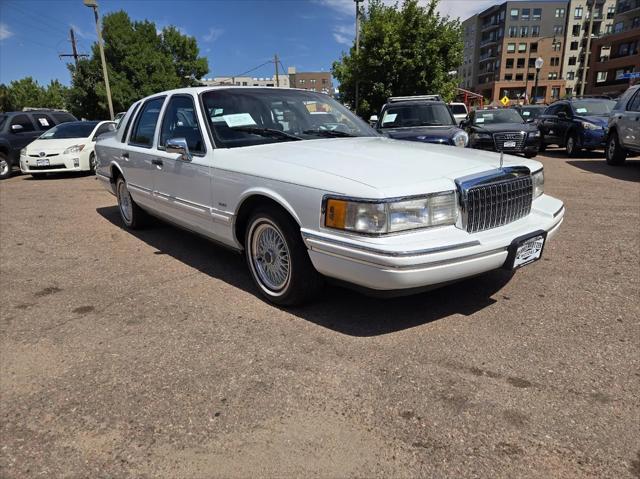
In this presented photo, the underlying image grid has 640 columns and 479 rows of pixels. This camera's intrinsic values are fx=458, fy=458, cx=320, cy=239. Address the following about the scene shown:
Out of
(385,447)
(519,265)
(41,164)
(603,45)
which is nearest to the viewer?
(385,447)

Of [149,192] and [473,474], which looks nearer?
[473,474]

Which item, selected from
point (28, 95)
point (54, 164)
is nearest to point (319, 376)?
point (54, 164)

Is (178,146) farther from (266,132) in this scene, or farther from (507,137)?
(507,137)

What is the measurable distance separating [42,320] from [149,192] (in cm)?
189

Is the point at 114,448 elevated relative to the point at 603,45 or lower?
lower

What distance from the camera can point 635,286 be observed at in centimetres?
381

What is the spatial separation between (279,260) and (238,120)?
136cm

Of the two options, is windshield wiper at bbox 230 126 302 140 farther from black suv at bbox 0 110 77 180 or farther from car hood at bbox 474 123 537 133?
black suv at bbox 0 110 77 180

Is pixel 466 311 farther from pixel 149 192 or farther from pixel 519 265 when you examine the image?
pixel 149 192

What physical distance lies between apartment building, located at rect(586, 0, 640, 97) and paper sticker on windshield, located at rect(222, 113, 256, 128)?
5880 cm

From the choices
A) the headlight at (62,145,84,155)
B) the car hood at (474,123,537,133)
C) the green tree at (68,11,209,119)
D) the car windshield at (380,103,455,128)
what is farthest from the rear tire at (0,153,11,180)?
the green tree at (68,11,209,119)

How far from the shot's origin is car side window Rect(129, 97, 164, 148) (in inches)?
195

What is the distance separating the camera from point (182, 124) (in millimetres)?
4371

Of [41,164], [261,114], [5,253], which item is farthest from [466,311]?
[41,164]
